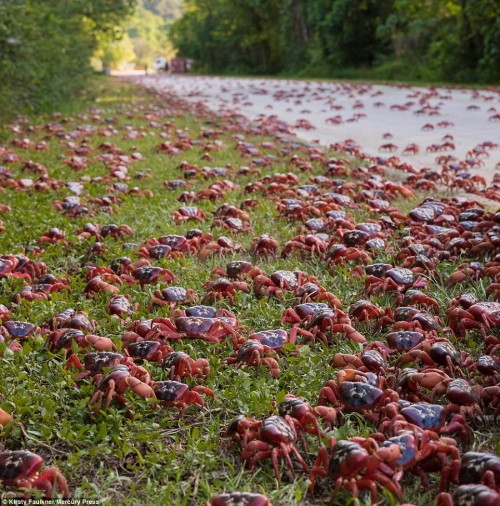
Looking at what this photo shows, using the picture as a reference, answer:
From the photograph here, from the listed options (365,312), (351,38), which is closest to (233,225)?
(365,312)

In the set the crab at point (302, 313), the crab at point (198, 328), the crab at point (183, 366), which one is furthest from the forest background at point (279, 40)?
the crab at point (183, 366)

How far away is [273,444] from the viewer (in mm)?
2379

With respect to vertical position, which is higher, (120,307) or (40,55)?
(40,55)

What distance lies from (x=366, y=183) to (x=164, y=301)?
3.28 m

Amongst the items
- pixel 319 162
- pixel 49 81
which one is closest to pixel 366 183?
pixel 319 162

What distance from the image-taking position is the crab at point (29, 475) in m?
2.25

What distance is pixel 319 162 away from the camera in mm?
8320

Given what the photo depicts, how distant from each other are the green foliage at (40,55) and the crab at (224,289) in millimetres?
8914

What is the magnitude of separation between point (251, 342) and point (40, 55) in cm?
1375

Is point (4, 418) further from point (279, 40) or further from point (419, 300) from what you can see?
point (279, 40)

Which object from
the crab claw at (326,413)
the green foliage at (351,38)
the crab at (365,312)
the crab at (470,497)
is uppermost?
the green foliage at (351,38)

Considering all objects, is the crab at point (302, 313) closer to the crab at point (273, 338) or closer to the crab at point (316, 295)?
the crab at point (316, 295)

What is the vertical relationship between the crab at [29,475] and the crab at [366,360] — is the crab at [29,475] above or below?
below

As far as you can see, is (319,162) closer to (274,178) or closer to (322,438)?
(274,178)
